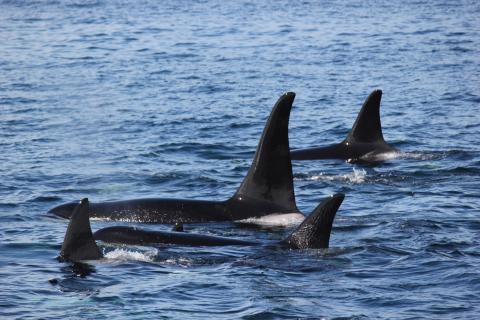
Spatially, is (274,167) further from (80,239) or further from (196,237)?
(80,239)

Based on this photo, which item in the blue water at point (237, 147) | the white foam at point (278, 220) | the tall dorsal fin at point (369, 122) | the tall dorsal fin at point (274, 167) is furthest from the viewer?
the tall dorsal fin at point (369, 122)

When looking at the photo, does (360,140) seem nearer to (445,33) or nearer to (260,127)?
(260,127)

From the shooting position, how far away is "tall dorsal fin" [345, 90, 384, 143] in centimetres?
2248

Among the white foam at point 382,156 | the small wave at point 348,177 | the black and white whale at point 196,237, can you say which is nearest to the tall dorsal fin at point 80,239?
the black and white whale at point 196,237

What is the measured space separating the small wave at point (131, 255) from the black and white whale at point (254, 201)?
2287 millimetres

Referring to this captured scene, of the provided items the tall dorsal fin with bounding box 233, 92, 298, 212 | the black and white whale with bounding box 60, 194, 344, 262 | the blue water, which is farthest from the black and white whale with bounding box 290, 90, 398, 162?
the black and white whale with bounding box 60, 194, 344, 262

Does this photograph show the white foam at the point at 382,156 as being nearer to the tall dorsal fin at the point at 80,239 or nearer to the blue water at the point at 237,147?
the blue water at the point at 237,147

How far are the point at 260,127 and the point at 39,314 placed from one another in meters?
14.9

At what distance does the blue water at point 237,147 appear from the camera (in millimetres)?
13656

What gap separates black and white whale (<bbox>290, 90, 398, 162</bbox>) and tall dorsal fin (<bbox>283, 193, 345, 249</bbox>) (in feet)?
25.6

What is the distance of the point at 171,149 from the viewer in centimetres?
2472

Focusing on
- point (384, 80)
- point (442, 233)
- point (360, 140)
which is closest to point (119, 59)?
point (384, 80)

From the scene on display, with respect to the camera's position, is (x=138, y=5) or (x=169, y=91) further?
(x=138, y=5)

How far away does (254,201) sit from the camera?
57.8ft
